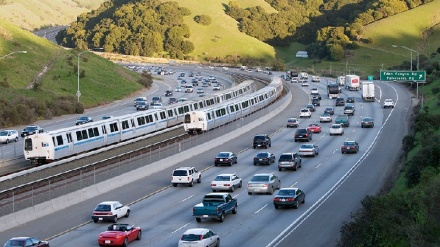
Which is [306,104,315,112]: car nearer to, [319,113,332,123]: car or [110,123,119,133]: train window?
[319,113,332,123]: car

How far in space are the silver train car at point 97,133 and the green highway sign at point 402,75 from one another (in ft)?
62.9

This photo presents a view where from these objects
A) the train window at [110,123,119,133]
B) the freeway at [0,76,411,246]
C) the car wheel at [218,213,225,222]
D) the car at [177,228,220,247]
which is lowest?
the freeway at [0,76,411,246]

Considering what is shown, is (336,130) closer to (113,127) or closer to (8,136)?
(113,127)

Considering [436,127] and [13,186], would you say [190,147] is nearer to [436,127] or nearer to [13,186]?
[436,127]

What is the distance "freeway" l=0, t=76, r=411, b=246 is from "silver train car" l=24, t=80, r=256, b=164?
5.61 m

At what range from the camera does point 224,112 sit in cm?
8269

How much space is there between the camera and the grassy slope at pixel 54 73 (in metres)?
104

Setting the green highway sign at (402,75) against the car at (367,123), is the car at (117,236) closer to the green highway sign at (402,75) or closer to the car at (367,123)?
the car at (367,123)

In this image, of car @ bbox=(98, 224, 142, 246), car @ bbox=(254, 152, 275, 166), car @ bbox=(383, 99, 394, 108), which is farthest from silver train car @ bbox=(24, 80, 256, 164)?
car @ bbox=(383, 99, 394, 108)

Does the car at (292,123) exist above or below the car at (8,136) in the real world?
below

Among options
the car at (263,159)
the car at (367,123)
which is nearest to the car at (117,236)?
the car at (263,159)

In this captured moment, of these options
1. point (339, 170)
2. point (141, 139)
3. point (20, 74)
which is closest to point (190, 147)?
point (141, 139)

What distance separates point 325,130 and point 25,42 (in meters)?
58.5

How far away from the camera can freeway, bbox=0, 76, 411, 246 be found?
37.2 meters
